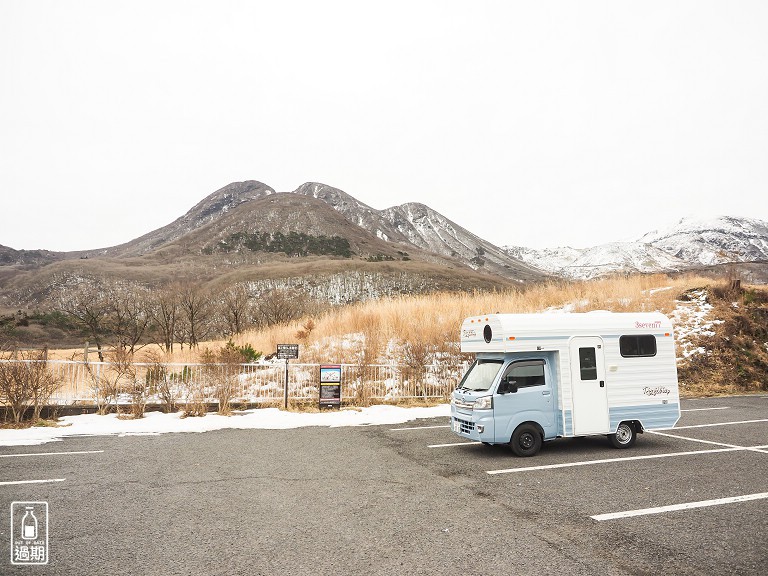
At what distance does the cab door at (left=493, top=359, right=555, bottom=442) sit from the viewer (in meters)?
9.27

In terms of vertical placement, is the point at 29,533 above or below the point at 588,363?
below

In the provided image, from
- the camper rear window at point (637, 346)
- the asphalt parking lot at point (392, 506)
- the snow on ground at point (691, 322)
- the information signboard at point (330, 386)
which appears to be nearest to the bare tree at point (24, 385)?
the asphalt parking lot at point (392, 506)

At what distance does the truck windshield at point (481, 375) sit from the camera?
9.70 meters

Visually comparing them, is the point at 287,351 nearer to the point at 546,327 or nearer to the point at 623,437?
the point at 546,327

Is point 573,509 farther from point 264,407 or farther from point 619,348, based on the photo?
point 264,407

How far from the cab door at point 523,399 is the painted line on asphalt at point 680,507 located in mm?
3151

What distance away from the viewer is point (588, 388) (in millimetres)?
A: 9695

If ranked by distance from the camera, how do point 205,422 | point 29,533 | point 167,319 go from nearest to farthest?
point 29,533 → point 205,422 → point 167,319

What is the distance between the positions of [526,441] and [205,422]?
9.11 meters

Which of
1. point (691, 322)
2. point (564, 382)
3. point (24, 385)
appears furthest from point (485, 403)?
point (691, 322)

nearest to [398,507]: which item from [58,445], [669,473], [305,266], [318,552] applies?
[318,552]

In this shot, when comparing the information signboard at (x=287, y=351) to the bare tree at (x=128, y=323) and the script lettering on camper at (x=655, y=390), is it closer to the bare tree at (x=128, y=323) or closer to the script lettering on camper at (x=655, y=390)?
the bare tree at (x=128, y=323)

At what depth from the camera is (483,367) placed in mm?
10172

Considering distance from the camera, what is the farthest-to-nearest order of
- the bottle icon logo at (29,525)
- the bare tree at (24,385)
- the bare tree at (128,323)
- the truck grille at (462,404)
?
1. the bare tree at (128,323)
2. the bare tree at (24,385)
3. the truck grille at (462,404)
4. the bottle icon logo at (29,525)
